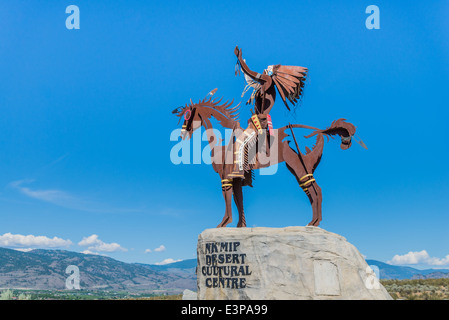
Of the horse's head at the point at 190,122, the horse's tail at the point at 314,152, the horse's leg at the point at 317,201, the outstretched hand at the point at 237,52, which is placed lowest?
the horse's leg at the point at 317,201

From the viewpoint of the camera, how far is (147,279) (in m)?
55.8

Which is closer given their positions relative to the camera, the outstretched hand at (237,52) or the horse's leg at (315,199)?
the horse's leg at (315,199)

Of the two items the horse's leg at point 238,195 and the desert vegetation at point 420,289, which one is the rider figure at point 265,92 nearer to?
the horse's leg at point 238,195

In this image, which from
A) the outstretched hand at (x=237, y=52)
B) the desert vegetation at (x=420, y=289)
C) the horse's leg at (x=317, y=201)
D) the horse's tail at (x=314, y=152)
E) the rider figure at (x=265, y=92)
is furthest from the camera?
the desert vegetation at (x=420, y=289)

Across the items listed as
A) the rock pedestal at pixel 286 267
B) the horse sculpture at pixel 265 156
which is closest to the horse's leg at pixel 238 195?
the horse sculpture at pixel 265 156

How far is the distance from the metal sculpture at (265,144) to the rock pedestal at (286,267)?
44.1 inches

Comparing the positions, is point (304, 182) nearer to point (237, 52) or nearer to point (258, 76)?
point (258, 76)

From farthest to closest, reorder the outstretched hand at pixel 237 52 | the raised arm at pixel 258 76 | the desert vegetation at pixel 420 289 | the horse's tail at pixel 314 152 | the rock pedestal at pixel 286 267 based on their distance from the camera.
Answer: the desert vegetation at pixel 420 289, the outstretched hand at pixel 237 52, the raised arm at pixel 258 76, the horse's tail at pixel 314 152, the rock pedestal at pixel 286 267

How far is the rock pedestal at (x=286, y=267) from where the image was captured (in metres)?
10.1

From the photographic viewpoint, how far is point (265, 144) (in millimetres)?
12055

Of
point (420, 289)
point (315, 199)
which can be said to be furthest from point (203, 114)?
point (420, 289)

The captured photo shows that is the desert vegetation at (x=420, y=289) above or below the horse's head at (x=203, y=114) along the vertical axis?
below

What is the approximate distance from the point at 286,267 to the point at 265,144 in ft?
11.8
